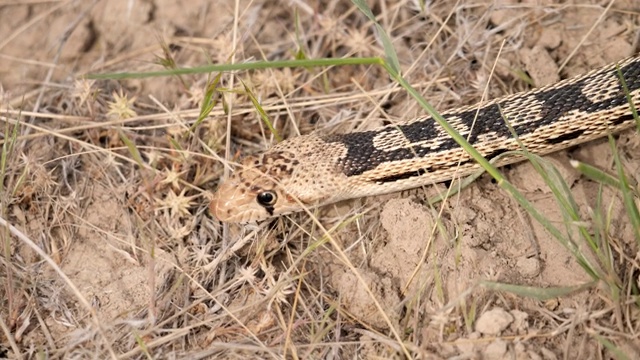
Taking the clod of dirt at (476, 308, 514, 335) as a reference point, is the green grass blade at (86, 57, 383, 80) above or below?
above

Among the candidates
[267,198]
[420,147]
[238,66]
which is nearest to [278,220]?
[267,198]

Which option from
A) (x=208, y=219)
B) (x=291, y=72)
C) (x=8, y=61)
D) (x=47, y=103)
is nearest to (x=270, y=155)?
(x=208, y=219)

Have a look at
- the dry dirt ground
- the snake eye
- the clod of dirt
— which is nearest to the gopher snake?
the snake eye

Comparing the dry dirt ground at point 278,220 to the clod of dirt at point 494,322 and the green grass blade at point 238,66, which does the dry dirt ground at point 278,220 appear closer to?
the clod of dirt at point 494,322

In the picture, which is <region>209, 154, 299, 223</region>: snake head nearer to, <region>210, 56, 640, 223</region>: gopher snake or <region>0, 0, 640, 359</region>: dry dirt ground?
<region>210, 56, 640, 223</region>: gopher snake

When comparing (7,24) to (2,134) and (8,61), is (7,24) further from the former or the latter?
(2,134)

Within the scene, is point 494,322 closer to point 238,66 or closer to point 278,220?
point 278,220
